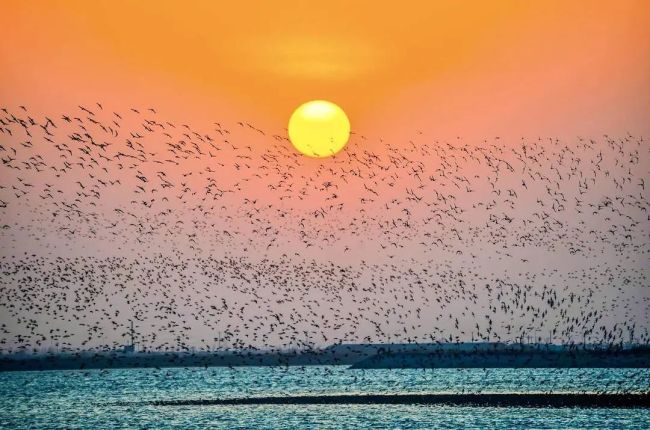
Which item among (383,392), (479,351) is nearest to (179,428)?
(383,392)

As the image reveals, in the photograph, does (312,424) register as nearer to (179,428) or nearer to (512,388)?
(179,428)

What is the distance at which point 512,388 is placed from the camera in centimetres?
5481

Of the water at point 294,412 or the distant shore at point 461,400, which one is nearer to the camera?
the water at point 294,412

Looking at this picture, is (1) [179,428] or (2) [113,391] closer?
(1) [179,428]

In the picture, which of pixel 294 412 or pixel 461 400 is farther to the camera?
pixel 461 400

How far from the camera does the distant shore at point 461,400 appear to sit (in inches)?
1561

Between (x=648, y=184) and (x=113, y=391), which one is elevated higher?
(x=648, y=184)

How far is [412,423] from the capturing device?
3312 centimetres

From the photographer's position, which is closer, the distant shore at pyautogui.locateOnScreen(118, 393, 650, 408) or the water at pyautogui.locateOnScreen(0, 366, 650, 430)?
the water at pyautogui.locateOnScreen(0, 366, 650, 430)

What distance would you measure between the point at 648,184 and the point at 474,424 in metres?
12.8

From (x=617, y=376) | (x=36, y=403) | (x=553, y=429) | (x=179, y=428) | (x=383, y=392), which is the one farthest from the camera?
(x=617, y=376)

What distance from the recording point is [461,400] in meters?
45.3

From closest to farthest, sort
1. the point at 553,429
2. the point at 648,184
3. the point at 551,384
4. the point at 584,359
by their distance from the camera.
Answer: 1. the point at 648,184
2. the point at 553,429
3. the point at 551,384
4. the point at 584,359

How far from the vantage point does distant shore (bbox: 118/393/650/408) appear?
39656mm
